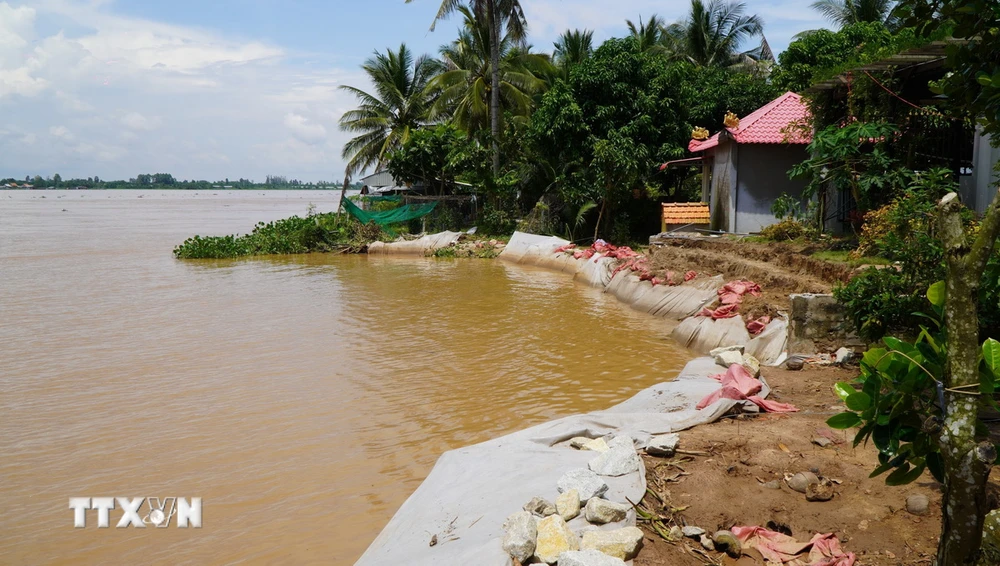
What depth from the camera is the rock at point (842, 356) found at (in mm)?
6762

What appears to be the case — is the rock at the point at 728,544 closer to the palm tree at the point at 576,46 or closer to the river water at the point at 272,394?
the river water at the point at 272,394

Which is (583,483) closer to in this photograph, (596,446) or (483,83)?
(596,446)

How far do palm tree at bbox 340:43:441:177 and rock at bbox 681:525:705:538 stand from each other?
25842 mm

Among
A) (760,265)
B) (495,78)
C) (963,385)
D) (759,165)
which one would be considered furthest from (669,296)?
(495,78)

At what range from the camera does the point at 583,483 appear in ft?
12.8

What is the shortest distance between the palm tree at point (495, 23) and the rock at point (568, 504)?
782 inches

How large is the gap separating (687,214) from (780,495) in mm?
13369

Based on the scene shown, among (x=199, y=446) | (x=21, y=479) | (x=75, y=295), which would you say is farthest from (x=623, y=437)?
(x=75, y=295)

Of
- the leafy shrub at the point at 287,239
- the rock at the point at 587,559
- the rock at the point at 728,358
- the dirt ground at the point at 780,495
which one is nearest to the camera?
the rock at the point at 587,559

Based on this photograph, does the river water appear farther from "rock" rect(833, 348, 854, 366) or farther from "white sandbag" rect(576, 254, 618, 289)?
"rock" rect(833, 348, 854, 366)

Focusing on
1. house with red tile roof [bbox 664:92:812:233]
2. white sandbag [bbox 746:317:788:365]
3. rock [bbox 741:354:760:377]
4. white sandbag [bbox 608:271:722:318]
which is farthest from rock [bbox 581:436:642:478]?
house with red tile roof [bbox 664:92:812:233]

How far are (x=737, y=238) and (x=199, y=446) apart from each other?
1124 centimetres

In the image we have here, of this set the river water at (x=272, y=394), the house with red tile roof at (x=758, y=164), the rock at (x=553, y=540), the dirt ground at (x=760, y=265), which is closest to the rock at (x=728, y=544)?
the rock at (x=553, y=540)

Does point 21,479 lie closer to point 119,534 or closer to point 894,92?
point 119,534
